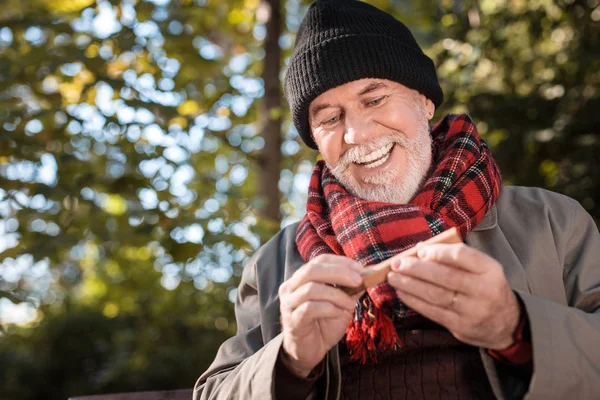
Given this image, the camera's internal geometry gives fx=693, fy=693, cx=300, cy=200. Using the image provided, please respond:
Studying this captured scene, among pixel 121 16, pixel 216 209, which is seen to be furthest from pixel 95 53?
pixel 216 209

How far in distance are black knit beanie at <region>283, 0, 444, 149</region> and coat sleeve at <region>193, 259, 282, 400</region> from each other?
68 cm

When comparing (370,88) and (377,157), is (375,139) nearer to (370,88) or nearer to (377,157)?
(377,157)

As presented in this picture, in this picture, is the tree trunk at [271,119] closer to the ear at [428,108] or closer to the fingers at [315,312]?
the ear at [428,108]

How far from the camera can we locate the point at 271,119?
517cm

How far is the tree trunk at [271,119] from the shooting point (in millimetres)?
5129

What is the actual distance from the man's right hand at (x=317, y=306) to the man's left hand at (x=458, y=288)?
0.13m

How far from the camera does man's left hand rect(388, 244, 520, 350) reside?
5.13 feet

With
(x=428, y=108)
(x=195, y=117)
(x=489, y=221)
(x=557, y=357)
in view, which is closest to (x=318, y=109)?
(x=428, y=108)

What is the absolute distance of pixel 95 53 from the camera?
4.13 m

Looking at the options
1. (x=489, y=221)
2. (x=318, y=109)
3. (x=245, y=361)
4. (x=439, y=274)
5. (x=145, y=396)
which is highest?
(x=318, y=109)

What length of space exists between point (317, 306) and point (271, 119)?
3.59 metres

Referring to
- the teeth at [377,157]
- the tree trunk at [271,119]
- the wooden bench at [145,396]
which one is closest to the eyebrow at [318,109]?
the teeth at [377,157]

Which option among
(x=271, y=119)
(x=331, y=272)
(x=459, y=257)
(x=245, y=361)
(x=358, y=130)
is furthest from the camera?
(x=271, y=119)

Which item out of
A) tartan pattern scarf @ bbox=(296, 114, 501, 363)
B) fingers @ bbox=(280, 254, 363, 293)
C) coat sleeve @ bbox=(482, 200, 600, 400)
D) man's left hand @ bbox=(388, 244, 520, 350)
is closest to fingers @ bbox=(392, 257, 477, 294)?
man's left hand @ bbox=(388, 244, 520, 350)
